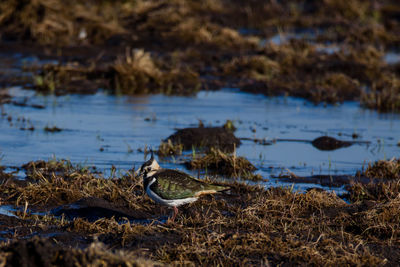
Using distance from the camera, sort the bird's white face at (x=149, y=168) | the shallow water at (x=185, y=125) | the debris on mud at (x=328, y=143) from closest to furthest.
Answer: the bird's white face at (x=149, y=168), the shallow water at (x=185, y=125), the debris on mud at (x=328, y=143)

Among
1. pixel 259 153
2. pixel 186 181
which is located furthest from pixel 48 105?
pixel 186 181

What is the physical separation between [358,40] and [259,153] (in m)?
14.0

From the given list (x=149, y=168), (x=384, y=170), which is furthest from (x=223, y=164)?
(x=149, y=168)

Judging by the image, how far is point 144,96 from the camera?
57.0 feet

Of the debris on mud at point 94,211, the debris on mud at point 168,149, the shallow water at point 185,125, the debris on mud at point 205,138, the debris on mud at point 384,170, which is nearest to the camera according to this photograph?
the debris on mud at point 94,211

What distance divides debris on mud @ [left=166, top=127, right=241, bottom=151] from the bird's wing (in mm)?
4242

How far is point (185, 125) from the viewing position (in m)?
14.2

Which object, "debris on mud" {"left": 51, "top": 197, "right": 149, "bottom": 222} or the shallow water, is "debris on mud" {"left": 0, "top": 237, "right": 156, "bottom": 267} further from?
the shallow water

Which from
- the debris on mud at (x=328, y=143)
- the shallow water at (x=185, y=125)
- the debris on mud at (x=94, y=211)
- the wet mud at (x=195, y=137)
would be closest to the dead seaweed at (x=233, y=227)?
the wet mud at (x=195, y=137)

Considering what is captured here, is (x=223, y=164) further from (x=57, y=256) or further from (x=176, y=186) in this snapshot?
(x=57, y=256)

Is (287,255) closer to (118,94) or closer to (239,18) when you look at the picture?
(118,94)

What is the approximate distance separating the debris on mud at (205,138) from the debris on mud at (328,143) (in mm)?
1462

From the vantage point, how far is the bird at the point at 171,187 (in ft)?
25.1

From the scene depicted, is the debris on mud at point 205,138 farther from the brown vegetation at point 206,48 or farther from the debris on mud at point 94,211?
the brown vegetation at point 206,48
